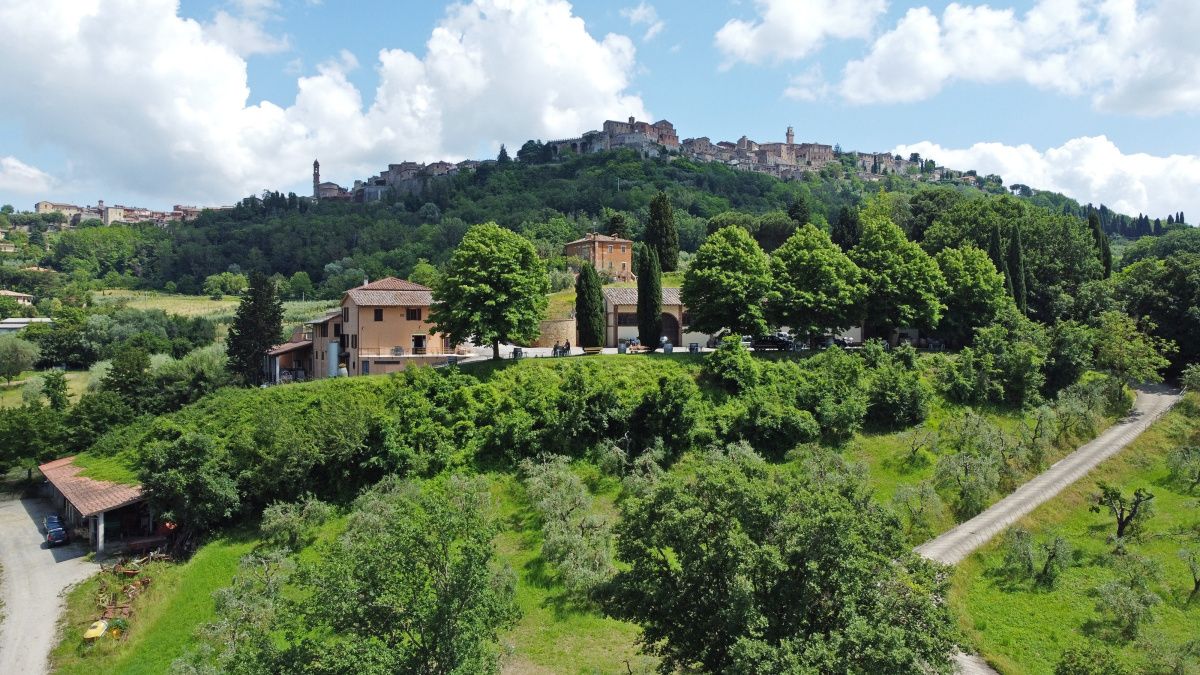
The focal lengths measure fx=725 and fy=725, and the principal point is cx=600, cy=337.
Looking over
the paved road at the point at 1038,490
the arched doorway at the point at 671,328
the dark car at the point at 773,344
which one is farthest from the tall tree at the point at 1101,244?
the arched doorway at the point at 671,328

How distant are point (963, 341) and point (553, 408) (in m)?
29.0

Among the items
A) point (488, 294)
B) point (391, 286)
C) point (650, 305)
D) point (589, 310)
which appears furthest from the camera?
point (391, 286)

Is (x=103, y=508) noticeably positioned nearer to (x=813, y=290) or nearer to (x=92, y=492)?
(x=92, y=492)

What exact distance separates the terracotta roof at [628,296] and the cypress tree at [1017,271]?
75.6 ft

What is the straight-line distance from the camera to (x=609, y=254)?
77.2 m

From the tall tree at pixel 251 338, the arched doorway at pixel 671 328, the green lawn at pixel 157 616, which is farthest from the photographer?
the arched doorway at pixel 671 328

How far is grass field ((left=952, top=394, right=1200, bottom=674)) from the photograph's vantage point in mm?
20719

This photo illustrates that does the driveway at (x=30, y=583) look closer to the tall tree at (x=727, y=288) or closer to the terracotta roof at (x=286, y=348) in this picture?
the terracotta roof at (x=286, y=348)

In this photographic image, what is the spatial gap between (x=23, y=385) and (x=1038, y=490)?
2958 inches

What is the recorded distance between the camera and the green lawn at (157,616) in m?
23.6

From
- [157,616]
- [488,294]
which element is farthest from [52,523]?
[488,294]

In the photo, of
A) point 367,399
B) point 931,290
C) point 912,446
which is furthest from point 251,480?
point 931,290

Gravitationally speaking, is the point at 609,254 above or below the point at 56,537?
above

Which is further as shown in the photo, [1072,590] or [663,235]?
[663,235]
